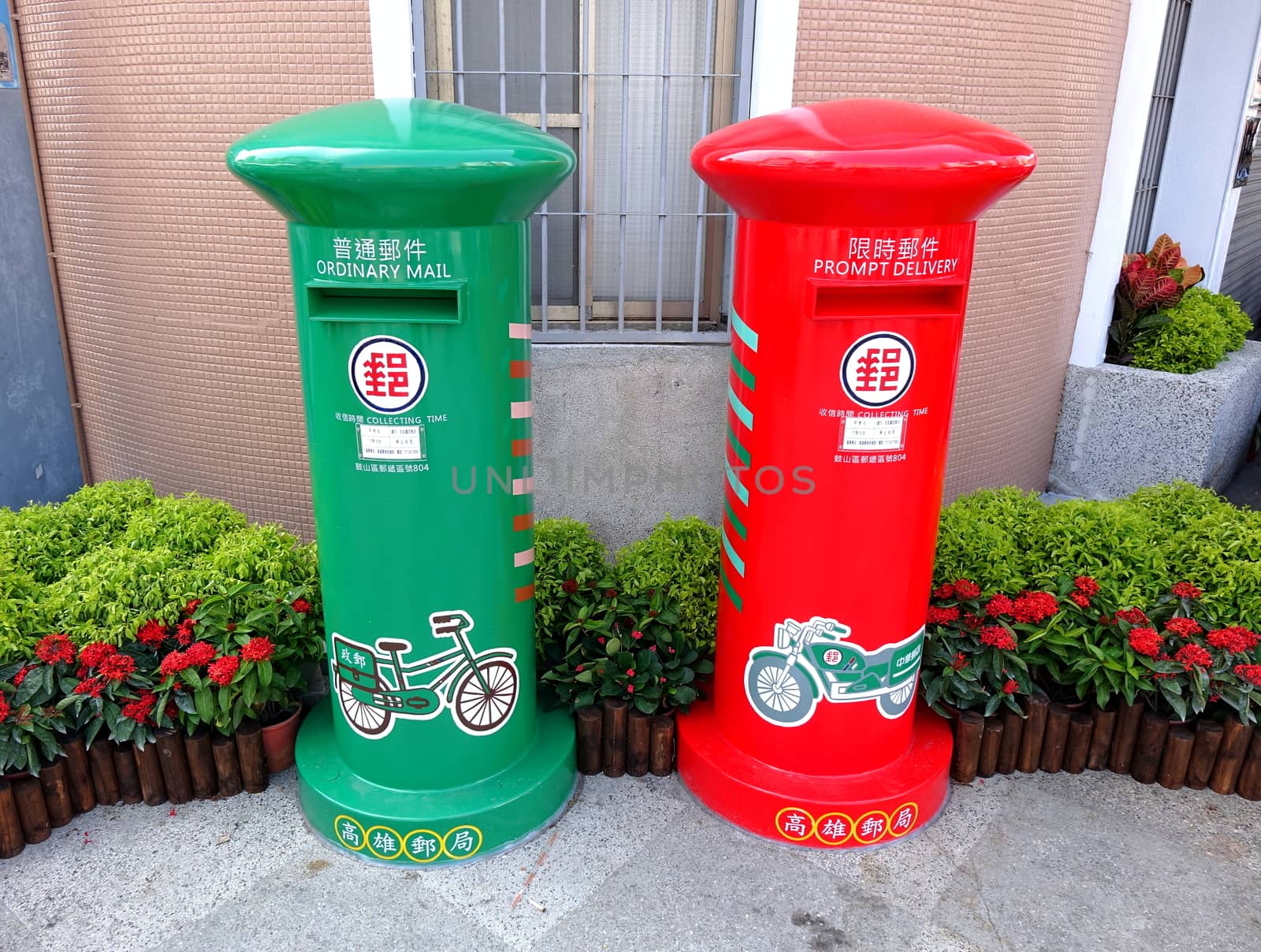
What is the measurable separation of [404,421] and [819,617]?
1.45 m

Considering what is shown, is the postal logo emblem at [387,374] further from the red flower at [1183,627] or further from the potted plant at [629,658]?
the red flower at [1183,627]

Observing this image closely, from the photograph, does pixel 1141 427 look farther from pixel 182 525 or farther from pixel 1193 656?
pixel 182 525

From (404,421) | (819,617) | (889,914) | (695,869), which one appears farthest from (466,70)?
(889,914)

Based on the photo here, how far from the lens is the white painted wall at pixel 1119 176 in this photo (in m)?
4.89

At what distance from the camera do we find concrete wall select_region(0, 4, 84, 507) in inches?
174

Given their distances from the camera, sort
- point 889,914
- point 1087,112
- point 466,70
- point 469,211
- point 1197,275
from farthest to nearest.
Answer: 1. point 1197,275
2. point 1087,112
3. point 466,70
4. point 889,914
5. point 469,211

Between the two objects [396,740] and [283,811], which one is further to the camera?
[283,811]

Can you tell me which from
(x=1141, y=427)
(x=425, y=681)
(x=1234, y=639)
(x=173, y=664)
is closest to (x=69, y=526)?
(x=173, y=664)

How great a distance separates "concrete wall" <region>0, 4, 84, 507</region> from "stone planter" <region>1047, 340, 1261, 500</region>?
18.4ft

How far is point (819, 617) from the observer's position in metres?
3.04

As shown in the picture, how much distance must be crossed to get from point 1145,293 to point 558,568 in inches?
160

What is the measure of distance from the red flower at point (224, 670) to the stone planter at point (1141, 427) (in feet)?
15.3

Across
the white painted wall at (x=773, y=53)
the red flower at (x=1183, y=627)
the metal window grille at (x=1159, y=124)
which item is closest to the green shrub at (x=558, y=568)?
the white painted wall at (x=773, y=53)

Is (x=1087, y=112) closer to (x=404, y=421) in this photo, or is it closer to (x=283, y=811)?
(x=404, y=421)
